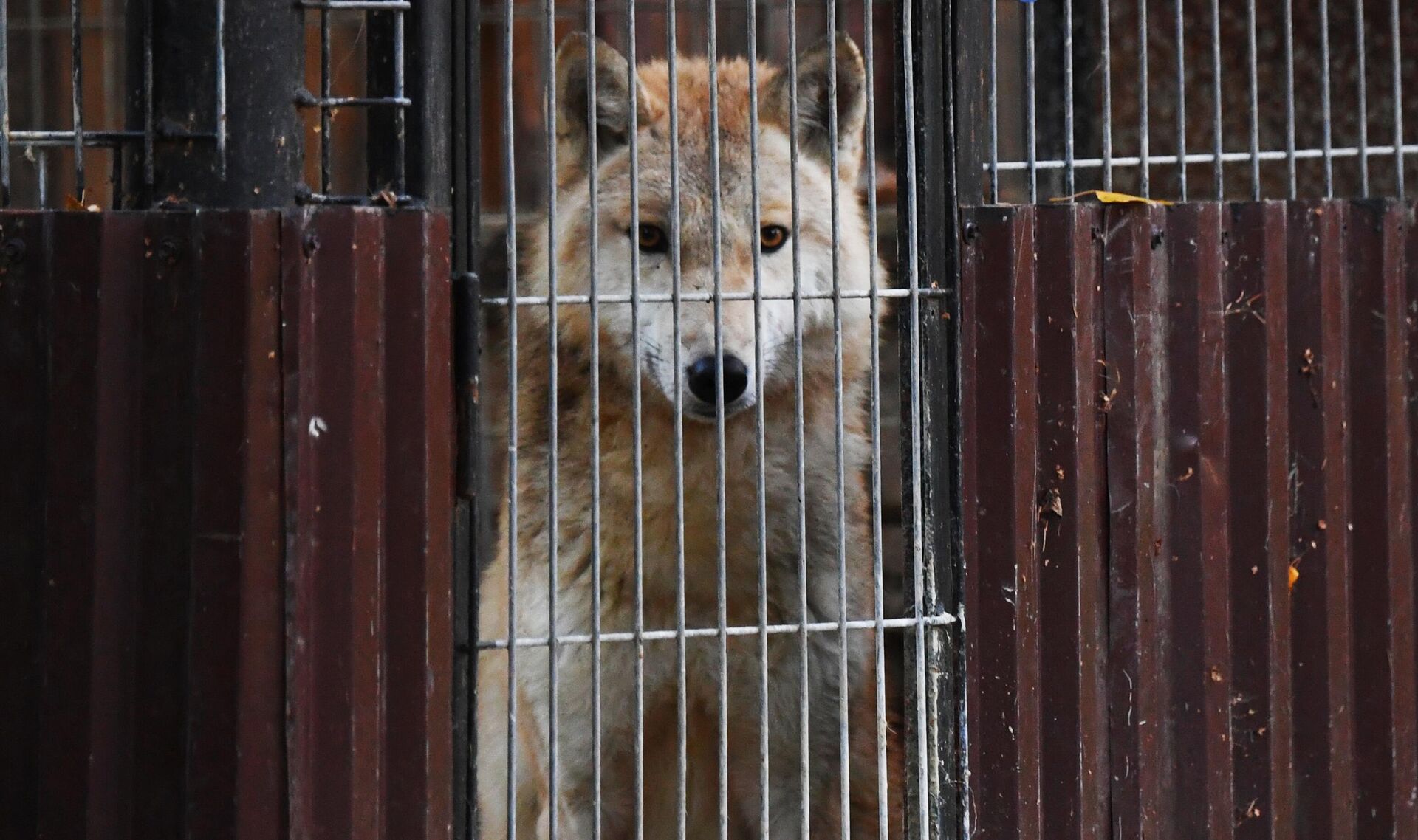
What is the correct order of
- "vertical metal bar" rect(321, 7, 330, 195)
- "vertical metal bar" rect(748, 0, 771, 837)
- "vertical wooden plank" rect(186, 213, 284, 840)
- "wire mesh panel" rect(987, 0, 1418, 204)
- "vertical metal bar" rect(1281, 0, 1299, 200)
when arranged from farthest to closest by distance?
"wire mesh panel" rect(987, 0, 1418, 204) < "vertical metal bar" rect(1281, 0, 1299, 200) < "vertical metal bar" rect(748, 0, 771, 837) < "vertical metal bar" rect(321, 7, 330, 195) < "vertical wooden plank" rect(186, 213, 284, 840)

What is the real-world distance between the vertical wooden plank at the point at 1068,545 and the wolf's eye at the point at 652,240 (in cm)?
90

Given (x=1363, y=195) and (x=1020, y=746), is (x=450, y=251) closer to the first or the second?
(x=1020, y=746)

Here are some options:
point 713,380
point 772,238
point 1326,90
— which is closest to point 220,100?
point 713,380

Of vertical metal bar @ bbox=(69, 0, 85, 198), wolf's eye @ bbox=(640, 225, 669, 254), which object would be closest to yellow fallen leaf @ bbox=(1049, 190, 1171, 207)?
wolf's eye @ bbox=(640, 225, 669, 254)

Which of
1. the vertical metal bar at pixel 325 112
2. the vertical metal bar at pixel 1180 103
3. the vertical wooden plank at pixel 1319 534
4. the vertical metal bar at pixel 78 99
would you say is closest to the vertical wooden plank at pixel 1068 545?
the vertical metal bar at pixel 1180 103

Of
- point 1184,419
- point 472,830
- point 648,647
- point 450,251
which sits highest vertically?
point 450,251

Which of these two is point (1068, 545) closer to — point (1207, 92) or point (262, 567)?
point (262, 567)

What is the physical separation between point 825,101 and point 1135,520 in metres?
1.25

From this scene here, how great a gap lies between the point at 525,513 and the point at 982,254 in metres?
1.37

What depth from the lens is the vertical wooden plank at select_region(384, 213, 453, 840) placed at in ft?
8.35

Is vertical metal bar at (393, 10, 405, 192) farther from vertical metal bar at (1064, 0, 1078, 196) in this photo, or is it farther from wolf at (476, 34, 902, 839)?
vertical metal bar at (1064, 0, 1078, 196)

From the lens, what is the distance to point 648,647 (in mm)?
3447

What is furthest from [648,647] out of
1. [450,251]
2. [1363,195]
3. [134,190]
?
[1363,195]

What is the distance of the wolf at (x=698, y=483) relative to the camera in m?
3.35
